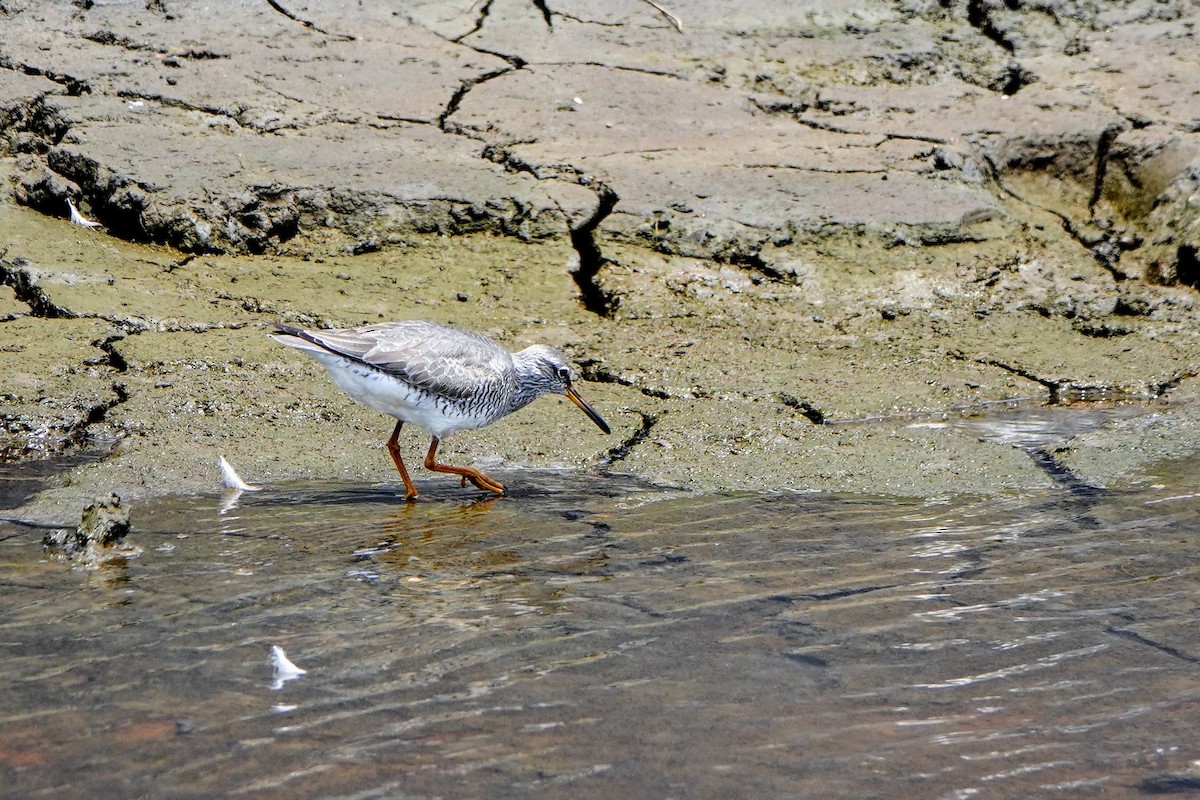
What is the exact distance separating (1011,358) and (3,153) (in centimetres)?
607

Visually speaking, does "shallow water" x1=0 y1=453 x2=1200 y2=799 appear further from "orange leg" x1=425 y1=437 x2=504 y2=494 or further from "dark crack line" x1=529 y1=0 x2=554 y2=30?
"dark crack line" x1=529 y1=0 x2=554 y2=30

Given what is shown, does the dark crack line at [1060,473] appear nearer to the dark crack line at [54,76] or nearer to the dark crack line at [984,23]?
the dark crack line at [984,23]

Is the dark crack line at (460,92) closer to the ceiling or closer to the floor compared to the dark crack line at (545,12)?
closer to the floor

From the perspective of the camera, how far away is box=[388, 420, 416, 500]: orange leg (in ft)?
19.7

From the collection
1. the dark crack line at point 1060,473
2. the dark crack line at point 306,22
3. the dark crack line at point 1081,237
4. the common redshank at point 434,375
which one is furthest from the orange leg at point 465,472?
the dark crack line at point 1081,237

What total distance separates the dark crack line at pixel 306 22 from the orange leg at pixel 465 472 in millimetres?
4050

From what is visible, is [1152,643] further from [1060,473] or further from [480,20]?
[480,20]

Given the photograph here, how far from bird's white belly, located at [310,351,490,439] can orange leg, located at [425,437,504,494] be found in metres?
0.11

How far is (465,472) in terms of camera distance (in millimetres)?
6129

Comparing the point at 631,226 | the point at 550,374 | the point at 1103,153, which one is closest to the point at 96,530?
the point at 550,374

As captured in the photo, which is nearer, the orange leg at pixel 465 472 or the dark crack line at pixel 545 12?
the orange leg at pixel 465 472

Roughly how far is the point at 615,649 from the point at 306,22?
6.51 metres

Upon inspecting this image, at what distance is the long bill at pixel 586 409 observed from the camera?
6504 mm

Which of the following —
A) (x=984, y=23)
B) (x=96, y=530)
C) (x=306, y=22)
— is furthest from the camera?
(x=984, y=23)
